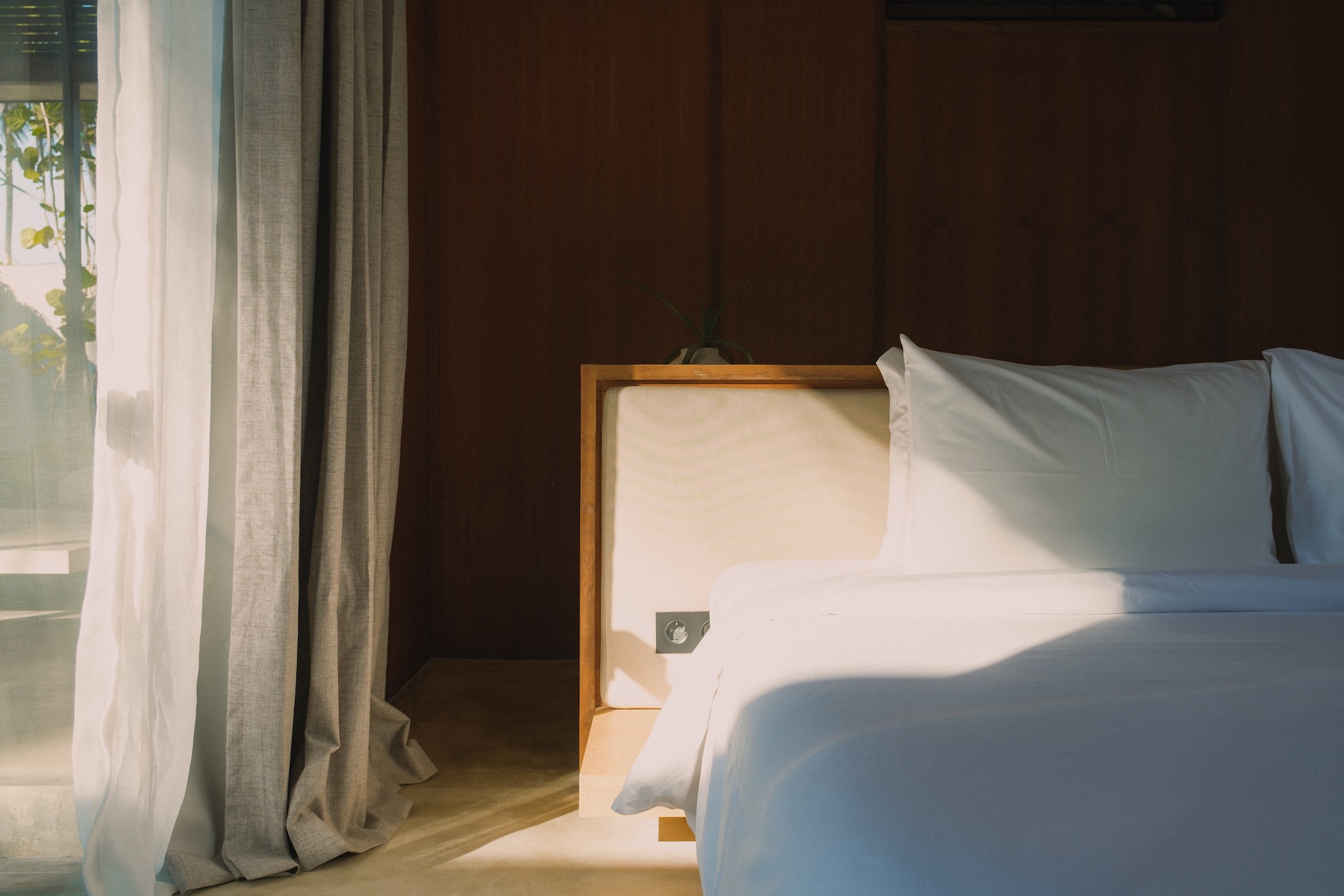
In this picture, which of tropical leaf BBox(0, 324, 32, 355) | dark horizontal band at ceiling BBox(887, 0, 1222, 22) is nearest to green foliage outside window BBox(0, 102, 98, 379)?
tropical leaf BBox(0, 324, 32, 355)

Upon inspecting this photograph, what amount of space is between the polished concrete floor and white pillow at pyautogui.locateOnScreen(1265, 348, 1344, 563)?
1178 millimetres

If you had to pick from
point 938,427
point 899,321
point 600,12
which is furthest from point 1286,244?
point 600,12

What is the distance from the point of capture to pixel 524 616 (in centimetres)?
279

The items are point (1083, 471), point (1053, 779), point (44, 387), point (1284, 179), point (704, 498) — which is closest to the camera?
point (1053, 779)

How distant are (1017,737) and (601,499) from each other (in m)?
1.00

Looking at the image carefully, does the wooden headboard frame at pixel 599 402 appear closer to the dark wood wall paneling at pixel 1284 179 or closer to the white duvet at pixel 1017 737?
the white duvet at pixel 1017 737

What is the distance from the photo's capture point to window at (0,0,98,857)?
100 cm

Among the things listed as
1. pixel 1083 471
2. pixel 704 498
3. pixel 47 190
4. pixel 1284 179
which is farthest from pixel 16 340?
pixel 1284 179

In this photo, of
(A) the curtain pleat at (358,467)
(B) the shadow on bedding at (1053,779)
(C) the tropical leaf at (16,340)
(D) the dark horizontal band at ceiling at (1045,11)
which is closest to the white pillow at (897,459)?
(B) the shadow on bedding at (1053,779)

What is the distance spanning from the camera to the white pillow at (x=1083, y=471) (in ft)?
4.24

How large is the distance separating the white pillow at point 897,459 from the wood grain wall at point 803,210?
4.12ft

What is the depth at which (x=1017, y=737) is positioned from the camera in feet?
2.16

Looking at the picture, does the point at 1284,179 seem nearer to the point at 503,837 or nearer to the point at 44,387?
the point at 503,837

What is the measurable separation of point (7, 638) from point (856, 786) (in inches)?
40.3
